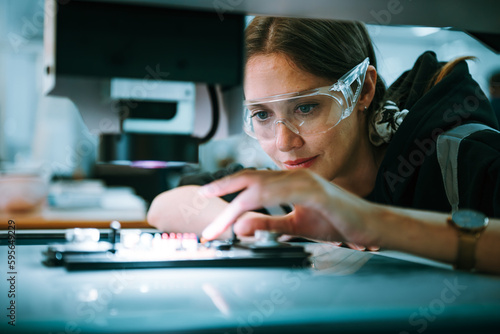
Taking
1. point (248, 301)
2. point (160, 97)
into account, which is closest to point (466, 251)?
point (248, 301)

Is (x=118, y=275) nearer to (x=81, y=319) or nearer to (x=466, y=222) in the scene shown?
(x=81, y=319)

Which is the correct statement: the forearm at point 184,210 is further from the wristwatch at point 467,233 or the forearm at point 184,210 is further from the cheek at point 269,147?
the wristwatch at point 467,233

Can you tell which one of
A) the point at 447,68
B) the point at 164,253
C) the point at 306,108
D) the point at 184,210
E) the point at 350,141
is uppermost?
the point at 447,68

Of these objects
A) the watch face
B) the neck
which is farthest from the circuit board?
the neck

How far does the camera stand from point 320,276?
69 cm

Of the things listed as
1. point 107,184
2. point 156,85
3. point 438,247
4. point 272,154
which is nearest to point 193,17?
point 156,85

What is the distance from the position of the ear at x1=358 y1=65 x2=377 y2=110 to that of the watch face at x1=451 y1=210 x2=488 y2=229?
0.77 meters

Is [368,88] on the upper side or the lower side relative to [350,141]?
upper

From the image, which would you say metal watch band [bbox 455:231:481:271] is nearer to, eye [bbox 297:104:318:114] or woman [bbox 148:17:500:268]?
woman [bbox 148:17:500:268]

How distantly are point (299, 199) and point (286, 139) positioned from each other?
24.5 inches

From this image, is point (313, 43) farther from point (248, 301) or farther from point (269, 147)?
point (248, 301)

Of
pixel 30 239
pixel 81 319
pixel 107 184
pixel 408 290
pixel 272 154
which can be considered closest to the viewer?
pixel 81 319

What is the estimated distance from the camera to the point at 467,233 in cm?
79

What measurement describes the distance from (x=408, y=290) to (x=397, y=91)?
1.13 metres
